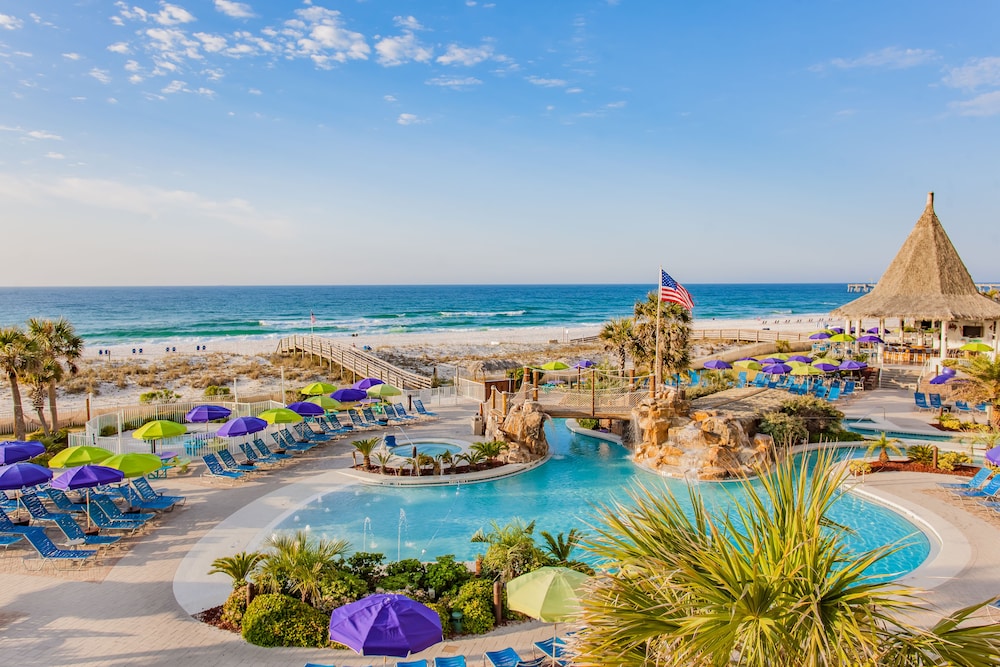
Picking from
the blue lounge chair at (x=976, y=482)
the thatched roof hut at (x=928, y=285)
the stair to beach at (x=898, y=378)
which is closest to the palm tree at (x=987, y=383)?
the blue lounge chair at (x=976, y=482)

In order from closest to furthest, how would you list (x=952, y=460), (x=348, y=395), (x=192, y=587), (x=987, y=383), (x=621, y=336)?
(x=192, y=587) < (x=952, y=460) < (x=987, y=383) < (x=348, y=395) < (x=621, y=336)

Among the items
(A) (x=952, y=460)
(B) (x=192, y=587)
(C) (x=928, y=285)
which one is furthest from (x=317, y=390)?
(C) (x=928, y=285)

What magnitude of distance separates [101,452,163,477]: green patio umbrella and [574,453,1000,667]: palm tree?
1316 cm

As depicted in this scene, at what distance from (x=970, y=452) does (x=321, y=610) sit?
64.3ft

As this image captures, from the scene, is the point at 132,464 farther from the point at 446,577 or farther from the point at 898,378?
the point at 898,378

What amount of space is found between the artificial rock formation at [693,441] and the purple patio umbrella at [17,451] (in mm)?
16284

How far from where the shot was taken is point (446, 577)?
10.6m

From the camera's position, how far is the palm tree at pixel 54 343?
20.5 meters

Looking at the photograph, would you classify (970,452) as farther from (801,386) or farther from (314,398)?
(314,398)

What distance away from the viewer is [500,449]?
19.0 metres

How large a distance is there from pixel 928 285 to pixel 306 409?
102ft

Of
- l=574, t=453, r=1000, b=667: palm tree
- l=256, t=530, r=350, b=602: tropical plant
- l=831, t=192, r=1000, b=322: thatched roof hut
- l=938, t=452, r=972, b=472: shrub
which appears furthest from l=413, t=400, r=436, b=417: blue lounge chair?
l=831, t=192, r=1000, b=322: thatched roof hut

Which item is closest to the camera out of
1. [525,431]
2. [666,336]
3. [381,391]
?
[525,431]

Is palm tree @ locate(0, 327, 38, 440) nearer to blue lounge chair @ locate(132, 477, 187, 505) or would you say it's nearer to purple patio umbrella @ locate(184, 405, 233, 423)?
purple patio umbrella @ locate(184, 405, 233, 423)
